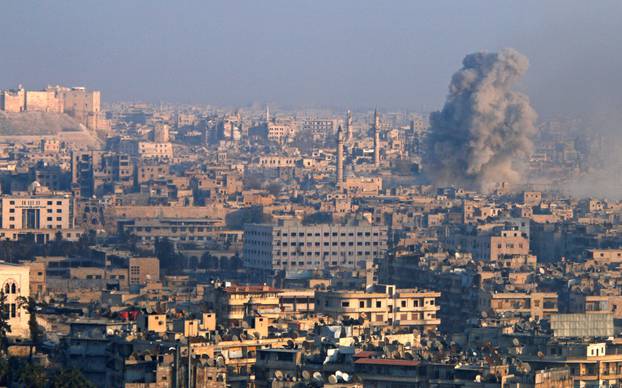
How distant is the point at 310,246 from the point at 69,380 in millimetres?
44928

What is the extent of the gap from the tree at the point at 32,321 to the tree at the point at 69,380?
3601mm

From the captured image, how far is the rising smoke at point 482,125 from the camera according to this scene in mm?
122000

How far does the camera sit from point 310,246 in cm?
8806

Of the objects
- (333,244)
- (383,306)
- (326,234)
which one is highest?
(383,306)

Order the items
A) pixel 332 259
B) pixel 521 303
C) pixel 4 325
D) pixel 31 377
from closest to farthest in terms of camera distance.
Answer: pixel 31 377, pixel 4 325, pixel 521 303, pixel 332 259

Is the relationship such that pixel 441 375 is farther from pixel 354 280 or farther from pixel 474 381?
pixel 354 280

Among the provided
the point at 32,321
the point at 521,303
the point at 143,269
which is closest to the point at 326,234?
the point at 143,269

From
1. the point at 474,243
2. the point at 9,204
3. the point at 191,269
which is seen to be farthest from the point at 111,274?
the point at 9,204

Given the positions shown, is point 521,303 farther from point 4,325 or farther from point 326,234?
point 326,234

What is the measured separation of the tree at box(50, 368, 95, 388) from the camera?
141ft

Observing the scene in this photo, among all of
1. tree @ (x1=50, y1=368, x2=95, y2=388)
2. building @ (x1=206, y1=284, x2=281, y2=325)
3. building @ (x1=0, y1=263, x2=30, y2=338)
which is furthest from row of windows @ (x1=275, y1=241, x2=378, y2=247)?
tree @ (x1=50, y1=368, x2=95, y2=388)

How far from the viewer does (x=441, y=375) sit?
44500 millimetres

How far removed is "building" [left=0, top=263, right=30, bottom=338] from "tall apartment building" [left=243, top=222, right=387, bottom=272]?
30.0 metres

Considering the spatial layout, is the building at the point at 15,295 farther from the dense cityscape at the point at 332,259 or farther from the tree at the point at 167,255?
the tree at the point at 167,255
